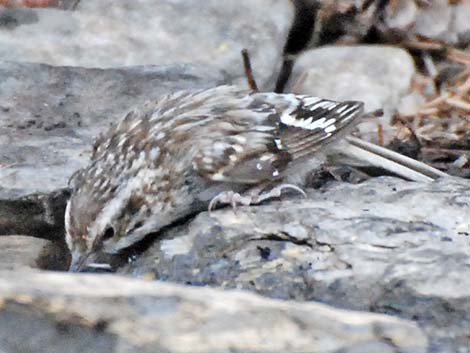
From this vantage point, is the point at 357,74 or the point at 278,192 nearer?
the point at 278,192

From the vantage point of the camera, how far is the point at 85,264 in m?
4.36

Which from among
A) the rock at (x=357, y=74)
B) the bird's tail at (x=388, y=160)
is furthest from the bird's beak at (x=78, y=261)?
the rock at (x=357, y=74)

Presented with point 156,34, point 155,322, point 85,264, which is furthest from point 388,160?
point 155,322

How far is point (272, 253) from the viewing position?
13.0ft

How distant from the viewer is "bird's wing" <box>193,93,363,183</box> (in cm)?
462

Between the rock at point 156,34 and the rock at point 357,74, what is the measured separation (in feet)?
0.57

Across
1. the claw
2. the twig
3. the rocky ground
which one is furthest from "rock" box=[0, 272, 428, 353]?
the twig

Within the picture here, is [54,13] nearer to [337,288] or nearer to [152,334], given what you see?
[337,288]

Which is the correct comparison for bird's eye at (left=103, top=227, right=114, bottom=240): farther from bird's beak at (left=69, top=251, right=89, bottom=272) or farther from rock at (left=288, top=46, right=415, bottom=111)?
rock at (left=288, top=46, right=415, bottom=111)

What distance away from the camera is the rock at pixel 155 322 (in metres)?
2.68

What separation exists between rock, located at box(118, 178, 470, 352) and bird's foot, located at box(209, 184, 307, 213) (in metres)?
0.06

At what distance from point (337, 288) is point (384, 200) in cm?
83

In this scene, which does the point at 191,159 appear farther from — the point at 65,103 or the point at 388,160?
the point at 65,103

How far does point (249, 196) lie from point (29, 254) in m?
0.82
